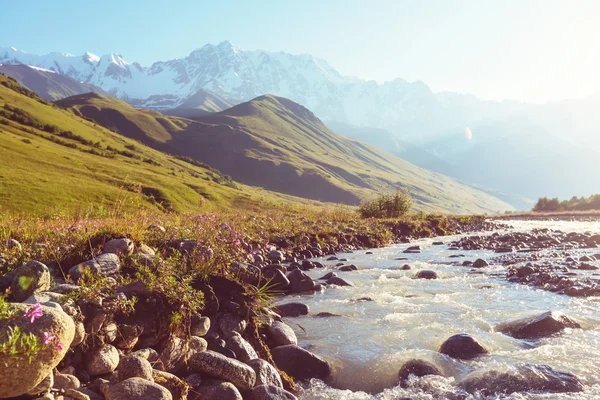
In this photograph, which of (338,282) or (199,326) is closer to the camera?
(199,326)

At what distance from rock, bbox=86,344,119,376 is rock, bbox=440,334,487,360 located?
19.8 feet

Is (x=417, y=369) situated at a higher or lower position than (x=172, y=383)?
higher

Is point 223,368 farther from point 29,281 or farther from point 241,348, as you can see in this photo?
point 29,281

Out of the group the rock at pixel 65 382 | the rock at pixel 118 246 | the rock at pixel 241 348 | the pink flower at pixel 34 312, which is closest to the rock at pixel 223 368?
the rock at pixel 241 348

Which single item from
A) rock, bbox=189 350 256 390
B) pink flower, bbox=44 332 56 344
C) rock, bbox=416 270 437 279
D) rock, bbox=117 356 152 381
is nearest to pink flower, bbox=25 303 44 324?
pink flower, bbox=44 332 56 344

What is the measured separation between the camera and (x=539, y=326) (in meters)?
9.04

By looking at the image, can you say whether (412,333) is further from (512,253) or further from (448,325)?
(512,253)

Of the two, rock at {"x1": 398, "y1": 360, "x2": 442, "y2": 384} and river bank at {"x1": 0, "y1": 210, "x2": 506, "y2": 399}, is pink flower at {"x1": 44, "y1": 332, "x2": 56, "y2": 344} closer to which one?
river bank at {"x1": 0, "y1": 210, "x2": 506, "y2": 399}

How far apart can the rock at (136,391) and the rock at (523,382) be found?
4.73m

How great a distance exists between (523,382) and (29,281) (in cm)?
784

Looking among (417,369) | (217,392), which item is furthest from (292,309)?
(217,392)

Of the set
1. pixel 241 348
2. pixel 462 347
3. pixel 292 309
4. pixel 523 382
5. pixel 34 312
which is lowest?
pixel 292 309

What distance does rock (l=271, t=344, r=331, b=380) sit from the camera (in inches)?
279

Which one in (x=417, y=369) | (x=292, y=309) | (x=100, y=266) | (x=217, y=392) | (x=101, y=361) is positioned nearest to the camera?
(x=101, y=361)
